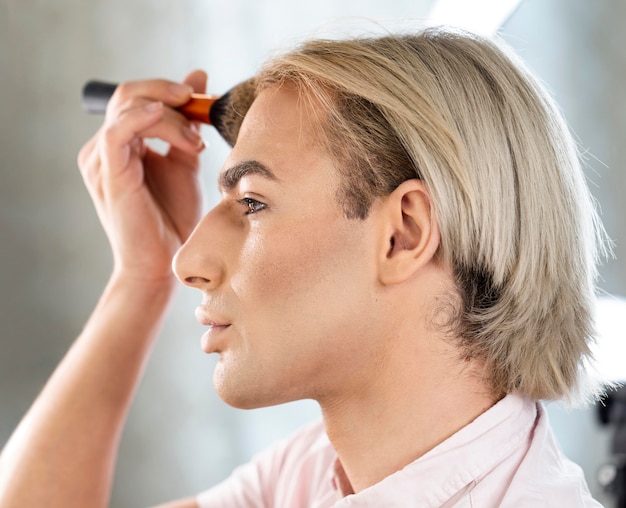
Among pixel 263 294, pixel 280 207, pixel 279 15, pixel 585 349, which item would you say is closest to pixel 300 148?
pixel 280 207

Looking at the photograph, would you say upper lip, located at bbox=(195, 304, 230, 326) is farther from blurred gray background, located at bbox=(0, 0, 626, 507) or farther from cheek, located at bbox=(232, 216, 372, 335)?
blurred gray background, located at bbox=(0, 0, 626, 507)

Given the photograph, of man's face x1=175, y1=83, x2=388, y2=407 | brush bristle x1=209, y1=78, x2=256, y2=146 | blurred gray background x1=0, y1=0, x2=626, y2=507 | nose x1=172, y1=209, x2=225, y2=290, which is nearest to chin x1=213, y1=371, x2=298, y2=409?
man's face x1=175, y1=83, x2=388, y2=407

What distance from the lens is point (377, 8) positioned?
1.89 metres

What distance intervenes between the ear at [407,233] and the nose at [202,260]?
209mm

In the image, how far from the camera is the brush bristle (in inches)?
48.6

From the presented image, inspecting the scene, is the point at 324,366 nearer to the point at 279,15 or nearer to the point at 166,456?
the point at 166,456

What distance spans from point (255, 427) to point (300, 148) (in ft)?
3.42

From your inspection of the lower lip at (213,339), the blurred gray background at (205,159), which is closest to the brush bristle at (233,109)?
the lower lip at (213,339)

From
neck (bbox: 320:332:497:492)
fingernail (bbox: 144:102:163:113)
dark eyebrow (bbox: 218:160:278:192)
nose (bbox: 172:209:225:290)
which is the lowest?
neck (bbox: 320:332:497:492)

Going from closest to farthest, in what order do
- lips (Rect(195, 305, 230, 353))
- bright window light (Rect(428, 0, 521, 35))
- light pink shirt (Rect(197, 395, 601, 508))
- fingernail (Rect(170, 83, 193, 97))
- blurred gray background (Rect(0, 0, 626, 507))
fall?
light pink shirt (Rect(197, 395, 601, 508))
lips (Rect(195, 305, 230, 353))
bright window light (Rect(428, 0, 521, 35))
fingernail (Rect(170, 83, 193, 97))
blurred gray background (Rect(0, 0, 626, 507))

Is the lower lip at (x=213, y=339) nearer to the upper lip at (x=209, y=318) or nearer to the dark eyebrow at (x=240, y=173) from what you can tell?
the upper lip at (x=209, y=318)

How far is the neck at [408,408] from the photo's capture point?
104cm

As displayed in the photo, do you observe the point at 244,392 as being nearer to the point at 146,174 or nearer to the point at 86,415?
the point at 86,415

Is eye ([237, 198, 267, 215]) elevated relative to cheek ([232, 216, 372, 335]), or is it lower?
elevated
